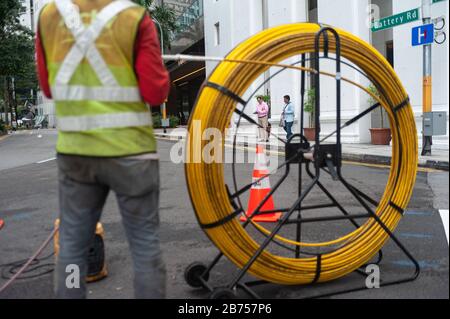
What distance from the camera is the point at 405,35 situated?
13805 millimetres

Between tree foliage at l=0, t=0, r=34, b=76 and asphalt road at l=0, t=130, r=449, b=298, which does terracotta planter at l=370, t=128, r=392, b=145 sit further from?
tree foliage at l=0, t=0, r=34, b=76

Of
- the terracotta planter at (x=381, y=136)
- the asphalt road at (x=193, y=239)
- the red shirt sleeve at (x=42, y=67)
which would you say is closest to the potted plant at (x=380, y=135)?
the terracotta planter at (x=381, y=136)

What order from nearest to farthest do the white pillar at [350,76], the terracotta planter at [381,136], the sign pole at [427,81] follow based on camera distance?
the sign pole at [427,81], the terracotta planter at [381,136], the white pillar at [350,76]

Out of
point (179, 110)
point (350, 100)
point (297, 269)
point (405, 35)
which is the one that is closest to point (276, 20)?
point (350, 100)

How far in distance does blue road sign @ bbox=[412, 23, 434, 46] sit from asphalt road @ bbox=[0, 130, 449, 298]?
3488mm

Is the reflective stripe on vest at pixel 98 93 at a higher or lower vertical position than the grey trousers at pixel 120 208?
higher

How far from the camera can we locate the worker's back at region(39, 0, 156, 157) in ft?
8.19

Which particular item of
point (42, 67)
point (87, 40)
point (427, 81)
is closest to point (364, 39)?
point (427, 81)

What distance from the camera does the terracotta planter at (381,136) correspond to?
1431cm

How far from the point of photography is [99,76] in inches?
99.2

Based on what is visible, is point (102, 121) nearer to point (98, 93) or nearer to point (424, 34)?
point (98, 93)

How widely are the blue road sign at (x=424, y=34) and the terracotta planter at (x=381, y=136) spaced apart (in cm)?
359

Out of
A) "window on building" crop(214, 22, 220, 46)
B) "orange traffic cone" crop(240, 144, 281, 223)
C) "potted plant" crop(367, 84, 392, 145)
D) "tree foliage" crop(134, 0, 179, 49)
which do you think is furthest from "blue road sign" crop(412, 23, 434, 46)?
"tree foliage" crop(134, 0, 179, 49)

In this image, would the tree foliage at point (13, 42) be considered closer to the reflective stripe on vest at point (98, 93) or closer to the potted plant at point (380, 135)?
the potted plant at point (380, 135)
